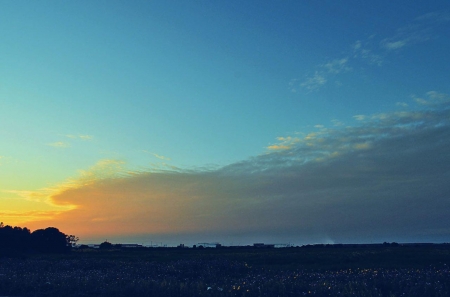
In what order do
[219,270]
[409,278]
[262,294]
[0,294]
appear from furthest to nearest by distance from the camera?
1. [219,270]
2. [409,278]
3. [0,294]
4. [262,294]

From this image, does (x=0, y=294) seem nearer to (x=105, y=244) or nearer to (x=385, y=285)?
(x=385, y=285)

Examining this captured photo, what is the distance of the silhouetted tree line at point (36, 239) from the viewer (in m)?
82.9

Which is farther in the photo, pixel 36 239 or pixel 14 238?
pixel 36 239

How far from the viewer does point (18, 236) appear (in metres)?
86.9

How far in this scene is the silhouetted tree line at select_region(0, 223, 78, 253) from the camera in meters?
82.9

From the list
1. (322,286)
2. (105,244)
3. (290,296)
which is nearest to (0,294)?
(290,296)

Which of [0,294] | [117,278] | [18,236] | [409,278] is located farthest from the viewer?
[18,236]

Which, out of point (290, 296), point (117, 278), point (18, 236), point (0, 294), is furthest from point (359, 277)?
point (18, 236)

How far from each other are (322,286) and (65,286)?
1169 centimetres

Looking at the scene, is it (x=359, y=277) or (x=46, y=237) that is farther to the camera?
(x=46, y=237)

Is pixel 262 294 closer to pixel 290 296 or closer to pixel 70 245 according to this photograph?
pixel 290 296

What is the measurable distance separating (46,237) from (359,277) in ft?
301

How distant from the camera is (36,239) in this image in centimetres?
9581

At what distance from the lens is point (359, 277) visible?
22031 millimetres
